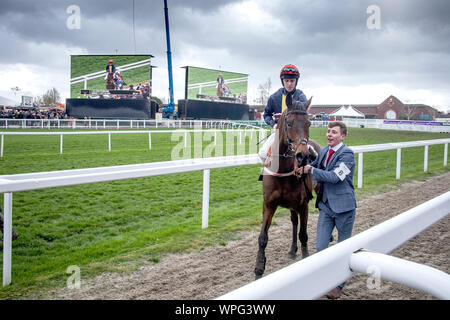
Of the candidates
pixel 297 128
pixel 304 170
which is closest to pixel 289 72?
pixel 297 128

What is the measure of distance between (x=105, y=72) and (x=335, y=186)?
41.6m

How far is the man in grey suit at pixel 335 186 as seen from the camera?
300cm

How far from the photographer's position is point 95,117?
36625mm

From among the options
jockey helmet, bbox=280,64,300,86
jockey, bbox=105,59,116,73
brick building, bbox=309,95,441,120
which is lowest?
jockey helmet, bbox=280,64,300,86

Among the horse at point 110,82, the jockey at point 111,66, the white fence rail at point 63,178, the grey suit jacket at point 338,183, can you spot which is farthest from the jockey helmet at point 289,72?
the jockey at point 111,66

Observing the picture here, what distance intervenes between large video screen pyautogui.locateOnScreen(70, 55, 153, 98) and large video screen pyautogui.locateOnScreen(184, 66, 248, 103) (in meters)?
6.83

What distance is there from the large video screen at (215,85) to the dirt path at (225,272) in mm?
41723

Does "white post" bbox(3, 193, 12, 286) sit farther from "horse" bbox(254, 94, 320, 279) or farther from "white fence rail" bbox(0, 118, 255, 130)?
"white fence rail" bbox(0, 118, 255, 130)

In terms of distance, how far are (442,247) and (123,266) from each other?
3.72m

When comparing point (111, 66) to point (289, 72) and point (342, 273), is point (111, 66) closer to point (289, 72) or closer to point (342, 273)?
point (289, 72)

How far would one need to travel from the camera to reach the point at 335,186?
3123 millimetres

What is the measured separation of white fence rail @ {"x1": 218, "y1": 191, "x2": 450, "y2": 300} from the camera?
110 centimetres

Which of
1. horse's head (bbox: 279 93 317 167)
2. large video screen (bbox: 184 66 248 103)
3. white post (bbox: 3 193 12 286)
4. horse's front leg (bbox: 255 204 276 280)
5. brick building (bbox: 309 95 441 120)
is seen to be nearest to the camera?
white post (bbox: 3 193 12 286)

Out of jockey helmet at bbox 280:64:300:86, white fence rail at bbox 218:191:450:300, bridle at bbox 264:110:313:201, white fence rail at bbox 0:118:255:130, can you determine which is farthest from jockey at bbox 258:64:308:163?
white fence rail at bbox 0:118:255:130
